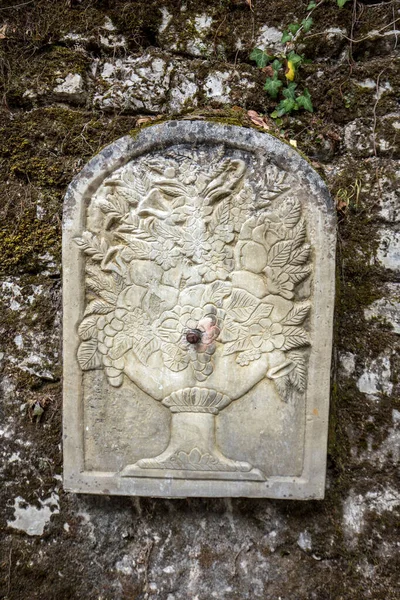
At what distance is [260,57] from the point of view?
2.21 m

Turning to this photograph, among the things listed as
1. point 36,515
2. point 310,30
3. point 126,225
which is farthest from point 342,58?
point 36,515

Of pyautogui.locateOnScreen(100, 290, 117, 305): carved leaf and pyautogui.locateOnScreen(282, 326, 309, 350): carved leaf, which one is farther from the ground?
pyautogui.locateOnScreen(100, 290, 117, 305): carved leaf

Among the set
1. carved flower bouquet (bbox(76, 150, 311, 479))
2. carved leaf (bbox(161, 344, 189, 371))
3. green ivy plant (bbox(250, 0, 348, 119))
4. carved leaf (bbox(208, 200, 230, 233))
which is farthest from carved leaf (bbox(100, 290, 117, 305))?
green ivy plant (bbox(250, 0, 348, 119))

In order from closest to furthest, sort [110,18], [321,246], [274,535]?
[321,246] → [274,535] → [110,18]

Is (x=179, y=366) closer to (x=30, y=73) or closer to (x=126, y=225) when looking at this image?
(x=126, y=225)

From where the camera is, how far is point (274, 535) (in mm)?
2111

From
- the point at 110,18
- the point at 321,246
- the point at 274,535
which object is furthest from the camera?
the point at 110,18

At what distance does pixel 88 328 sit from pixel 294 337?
0.90 m

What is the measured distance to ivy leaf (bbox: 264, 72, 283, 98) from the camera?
87.0 inches

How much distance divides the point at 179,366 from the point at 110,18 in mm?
1810

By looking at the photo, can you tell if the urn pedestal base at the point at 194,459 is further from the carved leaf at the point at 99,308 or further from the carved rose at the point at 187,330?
the carved leaf at the point at 99,308

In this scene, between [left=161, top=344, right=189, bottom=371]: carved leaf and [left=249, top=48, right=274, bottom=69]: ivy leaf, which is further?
[left=249, top=48, right=274, bottom=69]: ivy leaf

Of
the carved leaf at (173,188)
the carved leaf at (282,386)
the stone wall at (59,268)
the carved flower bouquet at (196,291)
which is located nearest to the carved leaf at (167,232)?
the carved flower bouquet at (196,291)

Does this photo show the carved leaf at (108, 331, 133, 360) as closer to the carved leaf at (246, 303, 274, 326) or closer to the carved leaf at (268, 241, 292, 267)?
the carved leaf at (246, 303, 274, 326)
